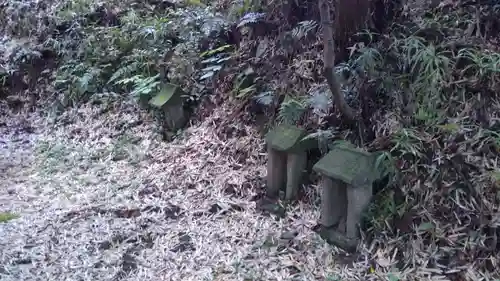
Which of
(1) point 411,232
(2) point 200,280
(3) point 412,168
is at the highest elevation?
(3) point 412,168

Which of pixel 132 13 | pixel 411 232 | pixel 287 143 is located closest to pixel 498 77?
pixel 411 232

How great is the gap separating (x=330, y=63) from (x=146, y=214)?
56.6 inches

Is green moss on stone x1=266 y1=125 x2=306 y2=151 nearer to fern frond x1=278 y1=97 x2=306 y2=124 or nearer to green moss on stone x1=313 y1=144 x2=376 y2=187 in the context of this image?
fern frond x1=278 y1=97 x2=306 y2=124

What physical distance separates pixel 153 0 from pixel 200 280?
12.6 feet

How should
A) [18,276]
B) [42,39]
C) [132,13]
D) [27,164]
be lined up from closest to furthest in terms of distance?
1. [18,276]
2. [27,164]
3. [132,13]
4. [42,39]

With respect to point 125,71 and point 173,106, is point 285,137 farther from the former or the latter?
point 125,71

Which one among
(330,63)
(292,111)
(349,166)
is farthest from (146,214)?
(330,63)

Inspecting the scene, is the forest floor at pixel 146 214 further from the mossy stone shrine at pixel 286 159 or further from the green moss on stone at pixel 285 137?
the green moss on stone at pixel 285 137

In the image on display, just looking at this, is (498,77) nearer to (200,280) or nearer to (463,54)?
(463,54)

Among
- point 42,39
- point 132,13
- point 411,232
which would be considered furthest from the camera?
point 42,39

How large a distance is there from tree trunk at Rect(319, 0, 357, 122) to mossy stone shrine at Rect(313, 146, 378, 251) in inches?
10.2

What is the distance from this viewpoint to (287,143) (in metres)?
2.78

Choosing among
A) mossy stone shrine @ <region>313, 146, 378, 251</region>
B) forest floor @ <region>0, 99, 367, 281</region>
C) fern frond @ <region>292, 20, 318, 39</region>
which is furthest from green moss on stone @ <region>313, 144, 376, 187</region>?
fern frond @ <region>292, 20, 318, 39</region>

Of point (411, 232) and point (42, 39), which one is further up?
point (42, 39)
